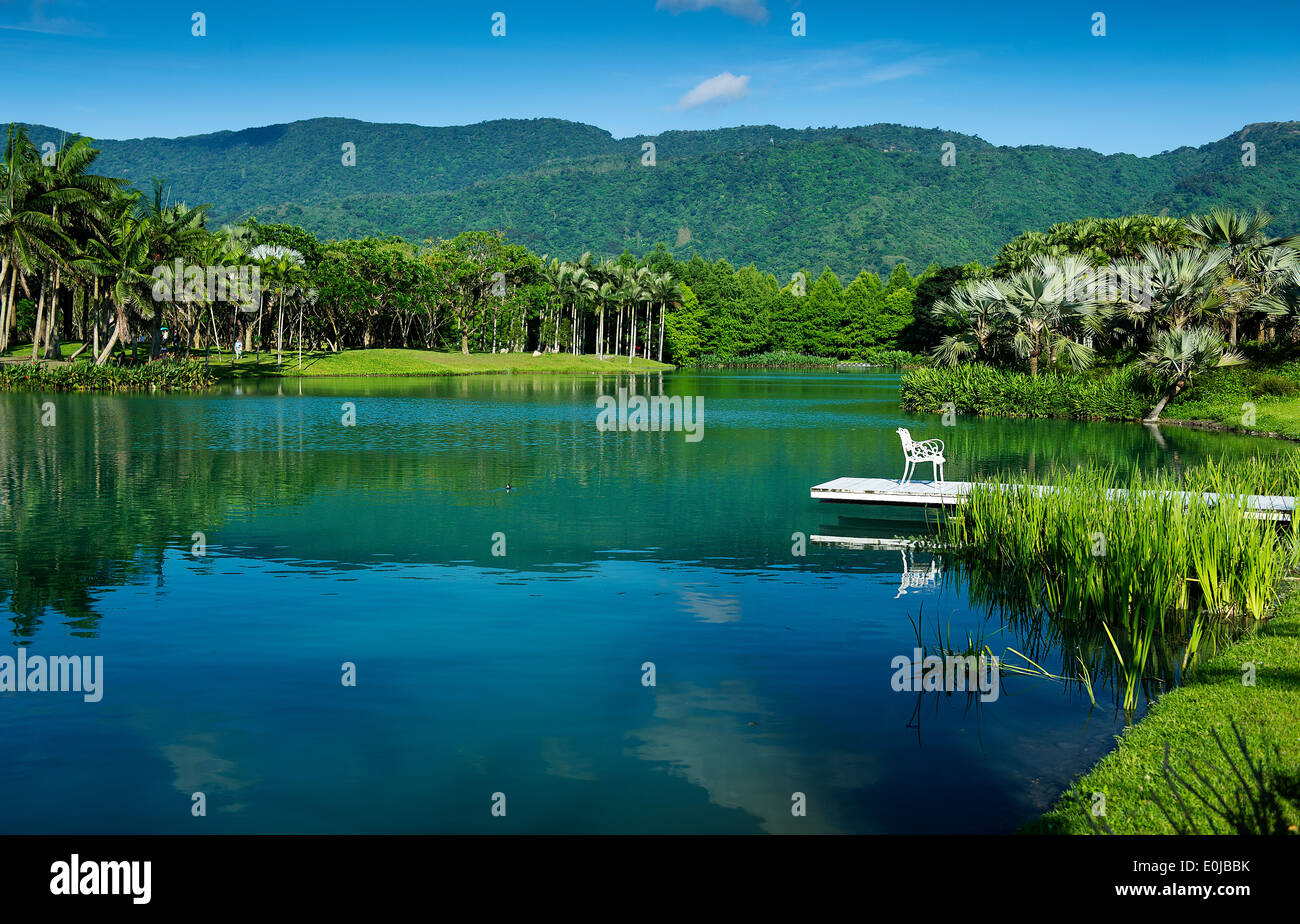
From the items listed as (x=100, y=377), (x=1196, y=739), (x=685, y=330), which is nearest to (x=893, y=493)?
(x=1196, y=739)

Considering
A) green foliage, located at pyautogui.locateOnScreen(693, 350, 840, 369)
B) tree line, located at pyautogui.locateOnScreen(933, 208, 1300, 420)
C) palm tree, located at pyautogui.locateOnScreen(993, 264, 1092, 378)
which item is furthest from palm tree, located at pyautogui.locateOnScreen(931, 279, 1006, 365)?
green foliage, located at pyautogui.locateOnScreen(693, 350, 840, 369)

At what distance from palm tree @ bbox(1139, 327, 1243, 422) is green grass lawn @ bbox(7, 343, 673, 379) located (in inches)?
2369

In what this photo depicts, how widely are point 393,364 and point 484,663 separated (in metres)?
82.2

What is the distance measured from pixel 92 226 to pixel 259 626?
2527 inches

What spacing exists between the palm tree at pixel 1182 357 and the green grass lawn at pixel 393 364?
6017 centimetres

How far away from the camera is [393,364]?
297 feet

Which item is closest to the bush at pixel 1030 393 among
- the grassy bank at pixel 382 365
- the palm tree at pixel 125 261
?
the grassy bank at pixel 382 365

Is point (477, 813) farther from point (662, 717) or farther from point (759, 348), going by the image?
point (759, 348)

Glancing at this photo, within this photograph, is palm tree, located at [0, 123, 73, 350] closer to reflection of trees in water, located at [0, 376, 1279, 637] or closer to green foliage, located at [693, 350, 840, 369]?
reflection of trees in water, located at [0, 376, 1279, 637]

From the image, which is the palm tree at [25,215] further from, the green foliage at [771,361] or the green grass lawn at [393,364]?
the green foliage at [771,361]

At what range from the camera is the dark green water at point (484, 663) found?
8070mm

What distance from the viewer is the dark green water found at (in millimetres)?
8070

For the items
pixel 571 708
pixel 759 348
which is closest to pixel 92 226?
pixel 571 708

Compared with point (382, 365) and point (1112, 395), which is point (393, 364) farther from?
point (1112, 395)
